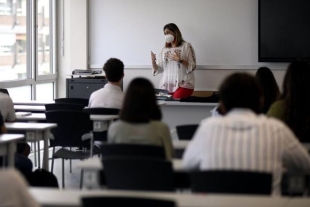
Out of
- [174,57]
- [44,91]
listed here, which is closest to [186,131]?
[174,57]

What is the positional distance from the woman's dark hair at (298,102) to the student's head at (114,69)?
2.37 meters

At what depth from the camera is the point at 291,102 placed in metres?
4.33

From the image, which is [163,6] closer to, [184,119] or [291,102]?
[184,119]

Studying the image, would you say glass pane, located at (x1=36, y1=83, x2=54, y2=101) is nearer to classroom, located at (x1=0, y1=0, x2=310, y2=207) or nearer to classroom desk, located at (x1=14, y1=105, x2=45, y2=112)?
classroom, located at (x1=0, y1=0, x2=310, y2=207)

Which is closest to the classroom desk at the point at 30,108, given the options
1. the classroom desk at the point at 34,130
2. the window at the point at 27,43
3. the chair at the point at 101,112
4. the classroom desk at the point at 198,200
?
the chair at the point at 101,112

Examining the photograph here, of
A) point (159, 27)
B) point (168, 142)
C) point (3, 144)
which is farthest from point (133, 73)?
point (168, 142)

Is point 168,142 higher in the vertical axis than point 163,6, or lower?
lower

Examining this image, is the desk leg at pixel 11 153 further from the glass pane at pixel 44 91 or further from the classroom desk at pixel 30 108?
the glass pane at pixel 44 91

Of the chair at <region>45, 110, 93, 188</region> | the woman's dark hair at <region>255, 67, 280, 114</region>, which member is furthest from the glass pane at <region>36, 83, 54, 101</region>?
the woman's dark hair at <region>255, 67, 280, 114</region>

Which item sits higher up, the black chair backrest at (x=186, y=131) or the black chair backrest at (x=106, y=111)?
the black chair backrest at (x=106, y=111)

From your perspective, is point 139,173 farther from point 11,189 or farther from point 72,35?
point 72,35

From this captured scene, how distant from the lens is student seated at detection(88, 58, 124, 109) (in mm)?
6391

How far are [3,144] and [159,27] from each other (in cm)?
587

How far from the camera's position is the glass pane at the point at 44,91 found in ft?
32.8
